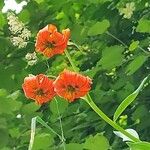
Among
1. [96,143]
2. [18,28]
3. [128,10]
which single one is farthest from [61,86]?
[128,10]

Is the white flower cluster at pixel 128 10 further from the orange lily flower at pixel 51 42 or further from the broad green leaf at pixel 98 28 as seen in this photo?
the orange lily flower at pixel 51 42

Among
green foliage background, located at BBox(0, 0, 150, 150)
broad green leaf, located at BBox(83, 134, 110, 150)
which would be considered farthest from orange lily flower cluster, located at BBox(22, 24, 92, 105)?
green foliage background, located at BBox(0, 0, 150, 150)

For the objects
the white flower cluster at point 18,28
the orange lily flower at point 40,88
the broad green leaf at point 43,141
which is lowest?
the broad green leaf at point 43,141

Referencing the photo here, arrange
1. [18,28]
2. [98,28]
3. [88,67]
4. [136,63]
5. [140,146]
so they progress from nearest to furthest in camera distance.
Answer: [140,146] → [18,28] → [136,63] → [98,28] → [88,67]

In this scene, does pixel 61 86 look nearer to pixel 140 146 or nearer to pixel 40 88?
pixel 40 88

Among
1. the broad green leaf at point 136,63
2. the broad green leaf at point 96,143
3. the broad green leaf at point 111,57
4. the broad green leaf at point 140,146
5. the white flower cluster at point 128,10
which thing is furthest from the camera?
the white flower cluster at point 128,10

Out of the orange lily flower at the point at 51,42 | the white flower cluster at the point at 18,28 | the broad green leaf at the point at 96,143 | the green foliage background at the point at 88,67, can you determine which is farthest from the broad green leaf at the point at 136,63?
the orange lily flower at the point at 51,42
